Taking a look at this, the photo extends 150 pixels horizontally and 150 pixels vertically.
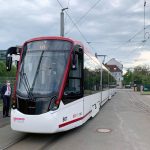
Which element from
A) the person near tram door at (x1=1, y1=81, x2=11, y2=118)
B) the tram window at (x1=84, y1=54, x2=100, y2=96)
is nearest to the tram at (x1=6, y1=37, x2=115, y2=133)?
the tram window at (x1=84, y1=54, x2=100, y2=96)

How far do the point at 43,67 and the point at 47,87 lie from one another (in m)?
0.71

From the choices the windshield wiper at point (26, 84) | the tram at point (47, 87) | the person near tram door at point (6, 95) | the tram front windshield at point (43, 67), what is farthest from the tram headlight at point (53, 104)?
the person near tram door at point (6, 95)

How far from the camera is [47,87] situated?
1057cm

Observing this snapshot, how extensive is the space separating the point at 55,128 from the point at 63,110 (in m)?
0.69

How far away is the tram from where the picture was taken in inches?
398

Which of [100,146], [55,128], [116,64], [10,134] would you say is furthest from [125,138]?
[116,64]

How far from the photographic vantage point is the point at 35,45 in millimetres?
11461

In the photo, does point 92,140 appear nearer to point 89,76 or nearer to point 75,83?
point 75,83

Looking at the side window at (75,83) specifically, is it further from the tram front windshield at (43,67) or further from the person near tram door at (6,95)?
the person near tram door at (6,95)

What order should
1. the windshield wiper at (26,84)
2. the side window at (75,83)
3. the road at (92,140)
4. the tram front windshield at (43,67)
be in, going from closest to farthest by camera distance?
the road at (92,140)
the windshield wiper at (26,84)
the tram front windshield at (43,67)
the side window at (75,83)

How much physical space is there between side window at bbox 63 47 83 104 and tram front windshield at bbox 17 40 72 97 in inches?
17.2

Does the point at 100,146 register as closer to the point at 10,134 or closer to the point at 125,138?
the point at 125,138

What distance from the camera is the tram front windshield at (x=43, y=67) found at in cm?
1061

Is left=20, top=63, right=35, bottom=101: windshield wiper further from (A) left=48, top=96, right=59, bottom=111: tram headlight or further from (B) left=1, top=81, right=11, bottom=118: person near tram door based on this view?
(B) left=1, top=81, right=11, bottom=118: person near tram door
